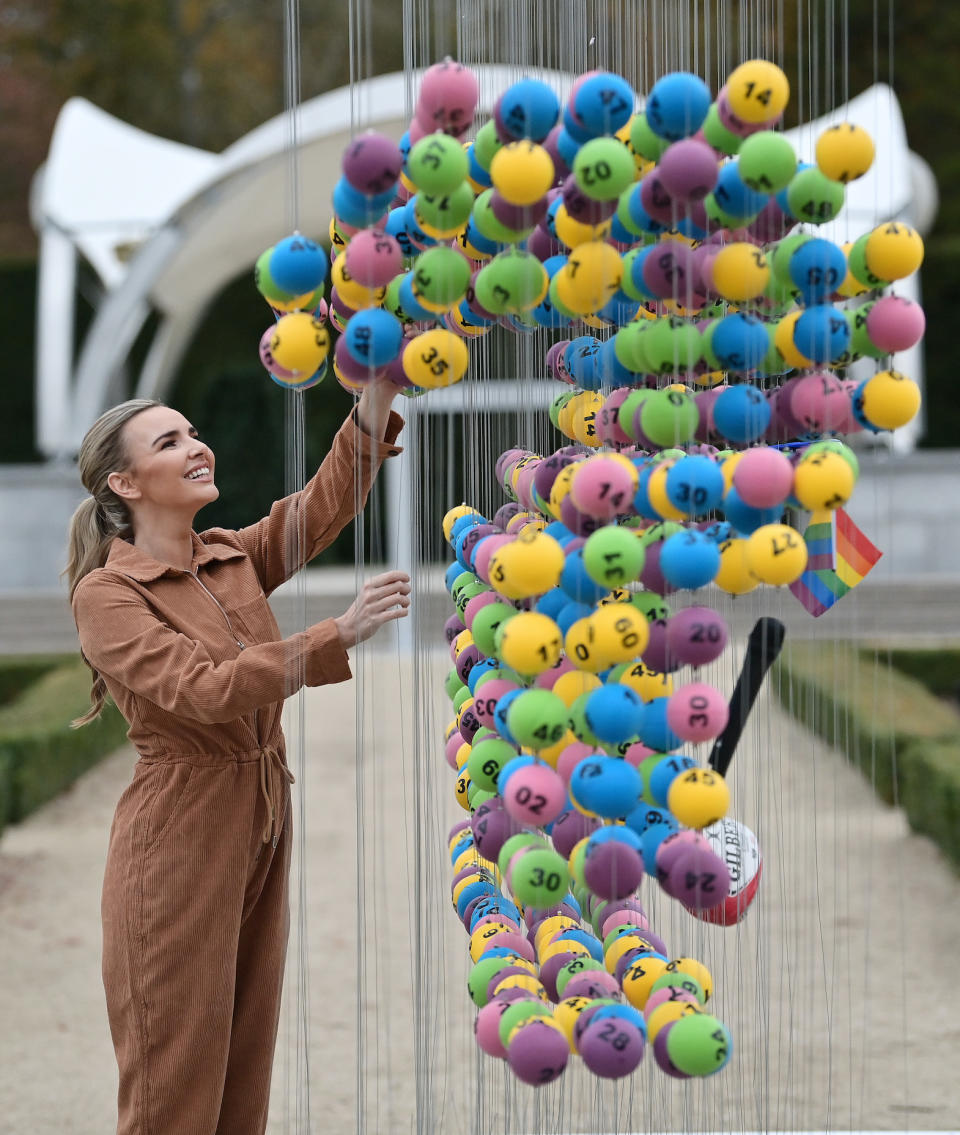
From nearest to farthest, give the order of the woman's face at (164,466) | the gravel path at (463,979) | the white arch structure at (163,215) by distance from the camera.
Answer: the woman's face at (164,466) < the gravel path at (463,979) < the white arch structure at (163,215)

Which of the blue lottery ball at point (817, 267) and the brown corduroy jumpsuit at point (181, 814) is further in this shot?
the brown corduroy jumpsuit at point (181, 814)

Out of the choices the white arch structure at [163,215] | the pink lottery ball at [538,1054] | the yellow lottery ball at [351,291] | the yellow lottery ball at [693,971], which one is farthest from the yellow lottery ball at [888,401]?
the white arch structure at [163,215]

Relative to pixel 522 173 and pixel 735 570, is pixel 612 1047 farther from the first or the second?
pixel 522 173

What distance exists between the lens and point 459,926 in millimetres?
5344

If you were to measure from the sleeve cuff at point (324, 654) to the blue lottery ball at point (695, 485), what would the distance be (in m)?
0.66

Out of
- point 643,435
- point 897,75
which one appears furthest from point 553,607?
point 897,75

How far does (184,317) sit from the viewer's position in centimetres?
1527

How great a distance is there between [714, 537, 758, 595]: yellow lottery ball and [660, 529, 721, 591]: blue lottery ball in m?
0.08

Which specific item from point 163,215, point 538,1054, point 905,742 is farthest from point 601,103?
point 163,215

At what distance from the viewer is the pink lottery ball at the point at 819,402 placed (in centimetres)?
210

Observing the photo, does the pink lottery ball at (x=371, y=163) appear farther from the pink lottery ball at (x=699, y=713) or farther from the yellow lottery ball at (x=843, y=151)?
the pink lottery ball at (x=699, y=713)

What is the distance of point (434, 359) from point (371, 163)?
0.97ft

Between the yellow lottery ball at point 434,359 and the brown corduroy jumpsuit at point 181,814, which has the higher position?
the yellow lottery ball at point 434,359

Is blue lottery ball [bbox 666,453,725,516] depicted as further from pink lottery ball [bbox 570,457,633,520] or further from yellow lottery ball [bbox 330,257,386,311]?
yellow lottery ball [bbox 330,257,386,311]
